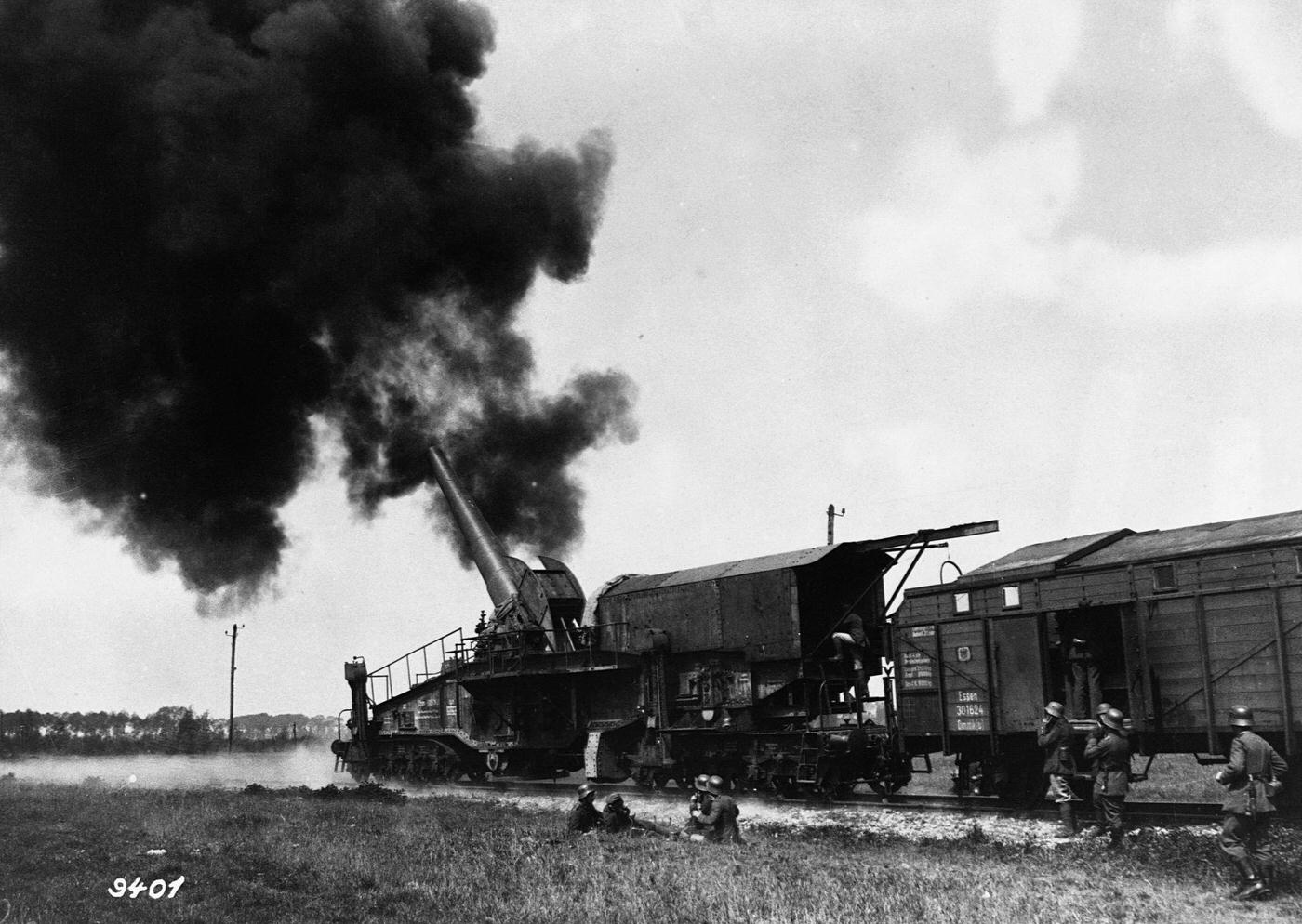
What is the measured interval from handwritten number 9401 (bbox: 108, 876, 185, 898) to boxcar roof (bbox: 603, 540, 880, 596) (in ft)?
31.2

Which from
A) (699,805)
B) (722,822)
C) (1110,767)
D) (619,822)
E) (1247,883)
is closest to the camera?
(1247,883)

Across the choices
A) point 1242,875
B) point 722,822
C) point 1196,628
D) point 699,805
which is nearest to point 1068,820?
point 1196,628

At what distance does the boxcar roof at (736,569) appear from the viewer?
1641 cm

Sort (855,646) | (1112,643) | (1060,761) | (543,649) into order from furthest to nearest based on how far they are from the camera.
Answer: (543,649) → (855,646) → (1112,643) → (1060,761)

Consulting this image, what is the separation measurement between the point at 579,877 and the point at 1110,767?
17.0ft

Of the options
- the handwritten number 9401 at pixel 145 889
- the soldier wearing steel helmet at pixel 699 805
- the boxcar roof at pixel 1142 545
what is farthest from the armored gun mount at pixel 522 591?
the handwritten number 9401 at pixel 145 889

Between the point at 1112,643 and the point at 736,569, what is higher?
the point at 736,569

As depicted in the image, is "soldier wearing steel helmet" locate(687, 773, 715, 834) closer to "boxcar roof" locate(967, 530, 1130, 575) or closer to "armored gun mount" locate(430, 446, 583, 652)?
"boxcar roof" locate(967, 530, 1130, 575)

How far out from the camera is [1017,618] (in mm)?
13438

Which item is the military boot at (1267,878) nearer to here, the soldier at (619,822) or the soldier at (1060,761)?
the soldier at (1060,761)

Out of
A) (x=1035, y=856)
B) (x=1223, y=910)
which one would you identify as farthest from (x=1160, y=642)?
(x=1223, y=910)

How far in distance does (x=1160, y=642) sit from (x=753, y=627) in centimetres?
591

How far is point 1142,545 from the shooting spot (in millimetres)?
13375

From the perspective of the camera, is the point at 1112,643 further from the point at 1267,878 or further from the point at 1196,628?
the point at 1267,878
